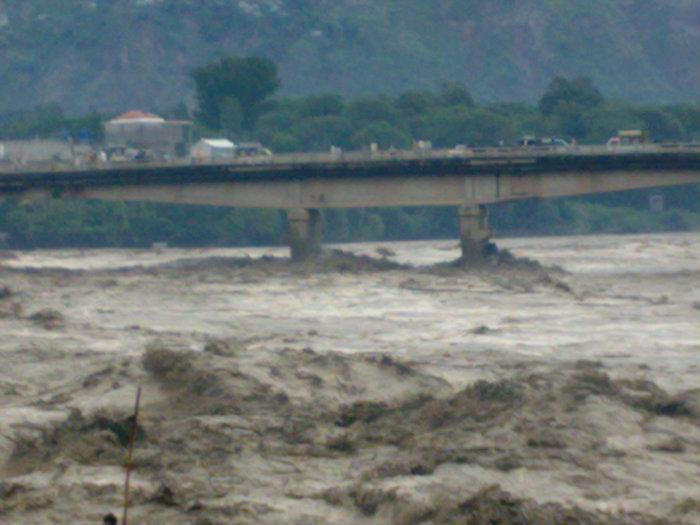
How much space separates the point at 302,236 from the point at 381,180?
19.8 feet

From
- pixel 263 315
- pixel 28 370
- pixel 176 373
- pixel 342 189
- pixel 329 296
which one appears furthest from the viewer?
pixel 342 189

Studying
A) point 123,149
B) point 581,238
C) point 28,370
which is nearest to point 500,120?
point 581,238

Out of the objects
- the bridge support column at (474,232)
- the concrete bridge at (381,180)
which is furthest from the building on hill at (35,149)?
the bridge support column at (474,232)

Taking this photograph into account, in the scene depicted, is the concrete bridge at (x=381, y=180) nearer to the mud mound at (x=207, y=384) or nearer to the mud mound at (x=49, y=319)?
the mud mound at (x=49, y=319)

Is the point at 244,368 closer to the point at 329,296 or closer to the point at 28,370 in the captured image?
the point at 28,370

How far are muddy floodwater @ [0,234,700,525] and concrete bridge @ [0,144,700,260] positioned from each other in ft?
69.1

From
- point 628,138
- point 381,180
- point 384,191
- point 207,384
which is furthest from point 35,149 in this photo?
point 207,384

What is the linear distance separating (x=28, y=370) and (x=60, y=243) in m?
97.2

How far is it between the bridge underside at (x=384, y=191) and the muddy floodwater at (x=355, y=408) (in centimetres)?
2204

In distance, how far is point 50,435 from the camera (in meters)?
40.2

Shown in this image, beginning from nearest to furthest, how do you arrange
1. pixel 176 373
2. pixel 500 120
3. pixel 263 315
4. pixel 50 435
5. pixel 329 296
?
1. pixel 50 435
2. pixel 176 373
3. pixel 263 315
4. pixel 329 296
5. pixel 500 120

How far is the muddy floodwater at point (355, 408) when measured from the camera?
111 ft

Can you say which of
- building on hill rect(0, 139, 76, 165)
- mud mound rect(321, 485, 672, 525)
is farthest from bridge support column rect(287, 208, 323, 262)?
mud mound rect(321, 485, 672, 525)

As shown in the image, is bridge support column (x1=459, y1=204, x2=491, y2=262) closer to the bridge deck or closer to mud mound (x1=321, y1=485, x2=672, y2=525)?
the bridge deck
